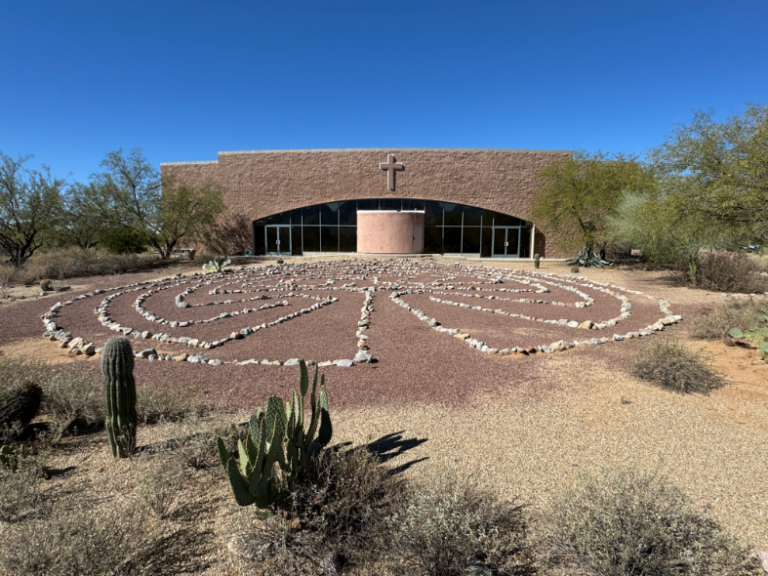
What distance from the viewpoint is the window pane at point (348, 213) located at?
33.9 m

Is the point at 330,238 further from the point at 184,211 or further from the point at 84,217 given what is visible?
the point at 84,217

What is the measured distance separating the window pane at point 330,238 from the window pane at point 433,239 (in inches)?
281

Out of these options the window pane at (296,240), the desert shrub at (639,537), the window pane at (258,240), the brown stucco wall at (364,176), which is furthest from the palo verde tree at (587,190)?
the desert shrub at (639,537)

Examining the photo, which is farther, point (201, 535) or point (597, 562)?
point (201, 535)

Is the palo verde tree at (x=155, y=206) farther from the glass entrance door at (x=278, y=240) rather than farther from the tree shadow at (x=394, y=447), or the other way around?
the tree shadow at (x=394, y=447)

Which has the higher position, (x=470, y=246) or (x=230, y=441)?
(x=470, y=246)

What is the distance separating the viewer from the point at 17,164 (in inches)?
883

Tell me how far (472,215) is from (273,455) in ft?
106

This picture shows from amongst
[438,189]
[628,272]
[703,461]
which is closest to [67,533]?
[703,461]

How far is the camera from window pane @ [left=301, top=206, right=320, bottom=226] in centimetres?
3428

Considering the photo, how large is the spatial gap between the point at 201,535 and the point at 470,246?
3214cm

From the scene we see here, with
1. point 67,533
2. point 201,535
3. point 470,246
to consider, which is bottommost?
point 201,535

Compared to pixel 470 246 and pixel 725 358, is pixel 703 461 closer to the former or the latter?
pixel 725 358

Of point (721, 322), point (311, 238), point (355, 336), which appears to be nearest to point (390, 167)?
point (311, 238)
